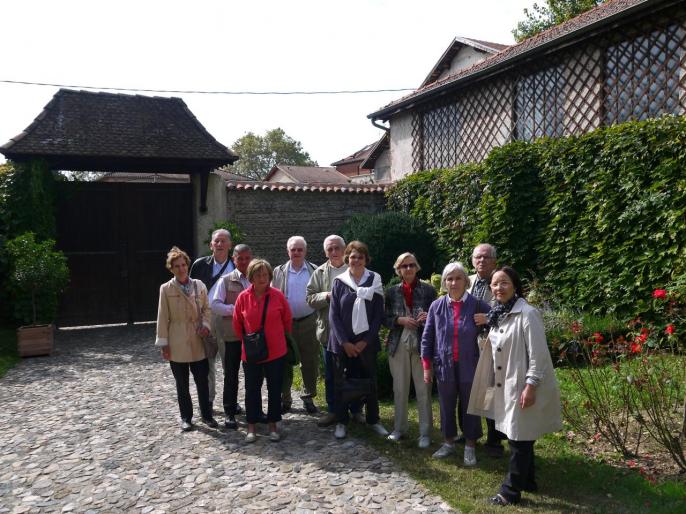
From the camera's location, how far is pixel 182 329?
5422 millimetres

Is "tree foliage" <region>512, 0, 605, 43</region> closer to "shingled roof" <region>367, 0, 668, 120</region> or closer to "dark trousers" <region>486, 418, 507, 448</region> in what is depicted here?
"shingled roof" <region>367, 0, 668, 120</region>

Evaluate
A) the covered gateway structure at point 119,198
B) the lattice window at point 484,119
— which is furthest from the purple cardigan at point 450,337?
the lattice window at point 484,119

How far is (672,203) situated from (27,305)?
10.1 m

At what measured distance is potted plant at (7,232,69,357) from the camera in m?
9.07

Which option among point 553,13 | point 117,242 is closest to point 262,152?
point 553,13

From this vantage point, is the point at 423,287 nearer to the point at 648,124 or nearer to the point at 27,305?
the point at 648,124

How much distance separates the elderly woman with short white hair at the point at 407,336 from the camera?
4.88 meters

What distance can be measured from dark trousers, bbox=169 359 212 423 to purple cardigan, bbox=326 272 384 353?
1409 millimetres

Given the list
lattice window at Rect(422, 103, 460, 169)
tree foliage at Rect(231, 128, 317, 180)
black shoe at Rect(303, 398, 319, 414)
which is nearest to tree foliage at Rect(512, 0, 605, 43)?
lattice window at Rect(422, 103, 460, 169)

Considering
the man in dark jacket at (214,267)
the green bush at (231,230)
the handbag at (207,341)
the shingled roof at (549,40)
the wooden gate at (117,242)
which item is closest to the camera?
the handbag at (207,341)

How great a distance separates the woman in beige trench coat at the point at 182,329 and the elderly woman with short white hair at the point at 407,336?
5.94ft

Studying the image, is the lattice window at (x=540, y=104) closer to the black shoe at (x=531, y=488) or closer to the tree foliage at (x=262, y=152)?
the black shoe at (x=531, y=488)

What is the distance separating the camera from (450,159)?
15.0 meters

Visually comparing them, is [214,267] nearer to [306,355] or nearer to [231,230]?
[306,355]
